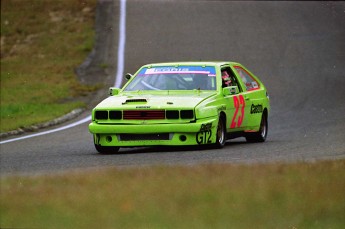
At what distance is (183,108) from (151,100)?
0.79m

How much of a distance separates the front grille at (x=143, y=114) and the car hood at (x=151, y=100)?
0.17ft

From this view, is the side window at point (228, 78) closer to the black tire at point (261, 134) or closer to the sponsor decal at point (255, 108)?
the sponsor decal at point (255, 108)

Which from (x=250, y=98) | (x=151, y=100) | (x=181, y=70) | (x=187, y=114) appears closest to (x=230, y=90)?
(x=250, y=98)

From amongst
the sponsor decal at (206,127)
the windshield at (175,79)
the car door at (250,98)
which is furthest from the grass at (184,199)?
the sponsor decal at (206,127)

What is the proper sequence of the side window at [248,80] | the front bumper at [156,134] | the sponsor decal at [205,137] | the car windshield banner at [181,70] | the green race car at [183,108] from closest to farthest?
1. the car windshield banner at [181,70]
2. the green race car at [183,108]
3. the front bumper at [156,134]
4. the side window at [248,80]
5. the sponsor decal at [205,137]

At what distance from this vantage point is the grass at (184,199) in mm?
3934

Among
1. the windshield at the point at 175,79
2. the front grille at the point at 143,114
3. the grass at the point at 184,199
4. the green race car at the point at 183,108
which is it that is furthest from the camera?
the front grille at the point at 143,114

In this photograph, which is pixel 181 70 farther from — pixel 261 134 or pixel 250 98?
pixel 261 134

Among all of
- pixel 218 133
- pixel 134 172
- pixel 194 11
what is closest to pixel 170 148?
pixel 218 133

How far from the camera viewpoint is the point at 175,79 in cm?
817

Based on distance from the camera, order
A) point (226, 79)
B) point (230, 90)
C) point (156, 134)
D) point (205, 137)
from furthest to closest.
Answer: point (205, 137), point (226, 79), point (230, 90), point (156, 134)

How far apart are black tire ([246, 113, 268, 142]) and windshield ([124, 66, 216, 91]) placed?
0.54m

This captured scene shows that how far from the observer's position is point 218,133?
9242 mm

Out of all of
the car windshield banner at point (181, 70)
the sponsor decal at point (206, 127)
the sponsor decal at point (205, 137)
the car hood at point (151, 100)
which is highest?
the car windshield banner at point (181, 70)
